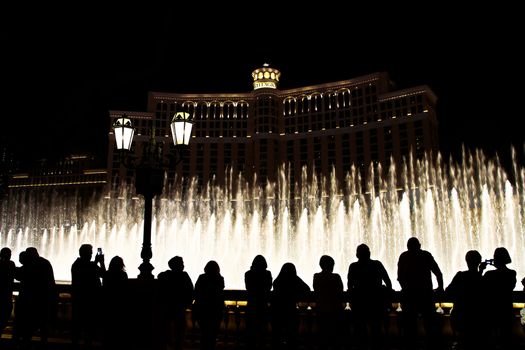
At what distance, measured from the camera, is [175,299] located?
261 inches

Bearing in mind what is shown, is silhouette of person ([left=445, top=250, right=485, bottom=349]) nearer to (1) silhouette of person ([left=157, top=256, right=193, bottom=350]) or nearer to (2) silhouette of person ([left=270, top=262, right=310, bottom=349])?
(2) silhouette of person ([left=270, top=262, right=310, bottom=349])

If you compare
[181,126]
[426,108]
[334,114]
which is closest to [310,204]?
[334,114]

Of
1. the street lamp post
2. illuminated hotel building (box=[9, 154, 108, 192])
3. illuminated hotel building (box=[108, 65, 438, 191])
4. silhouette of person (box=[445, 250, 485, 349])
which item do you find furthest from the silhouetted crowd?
illuminated hotel building (box=[9, 154, 108, 192])

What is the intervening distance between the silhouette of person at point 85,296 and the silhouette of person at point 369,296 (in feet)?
11.8

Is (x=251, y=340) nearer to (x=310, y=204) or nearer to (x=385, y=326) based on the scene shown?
(x=385, y=326)

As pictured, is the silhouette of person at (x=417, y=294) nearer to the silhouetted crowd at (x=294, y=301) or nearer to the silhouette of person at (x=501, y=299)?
the silhouetted crowd at (x=294, y=301)

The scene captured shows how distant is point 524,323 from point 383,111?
210ft

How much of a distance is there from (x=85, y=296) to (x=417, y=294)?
4.55 meters

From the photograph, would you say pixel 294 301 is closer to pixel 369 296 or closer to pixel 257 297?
pixel 257 297

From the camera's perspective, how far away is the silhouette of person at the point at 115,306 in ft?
22.0

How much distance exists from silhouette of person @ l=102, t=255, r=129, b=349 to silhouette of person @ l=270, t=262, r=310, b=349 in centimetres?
211

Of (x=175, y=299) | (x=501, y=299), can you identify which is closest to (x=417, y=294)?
(x=501, y=299)

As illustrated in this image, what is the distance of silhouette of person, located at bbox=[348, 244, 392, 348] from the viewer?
244 inches

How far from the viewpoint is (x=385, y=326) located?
672cm
